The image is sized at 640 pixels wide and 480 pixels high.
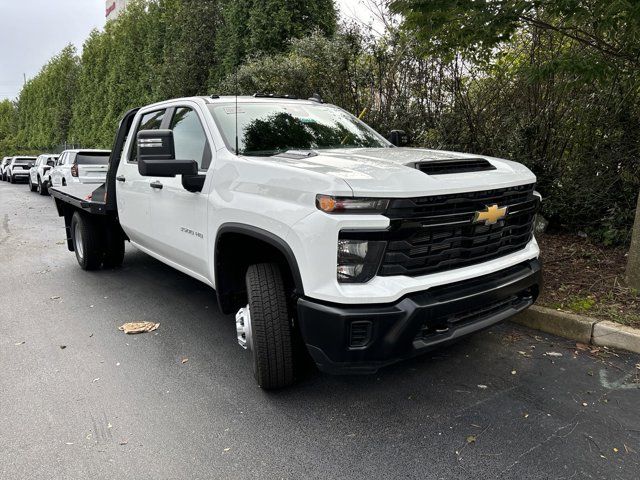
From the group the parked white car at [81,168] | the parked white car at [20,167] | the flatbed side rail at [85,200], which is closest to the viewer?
the flatbed side rail at [85,200]

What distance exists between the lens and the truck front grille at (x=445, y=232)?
98.4 inches

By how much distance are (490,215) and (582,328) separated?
1.69m

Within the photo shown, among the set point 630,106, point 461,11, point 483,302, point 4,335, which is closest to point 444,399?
point 483,302

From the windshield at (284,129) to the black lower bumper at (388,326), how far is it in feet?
4.86

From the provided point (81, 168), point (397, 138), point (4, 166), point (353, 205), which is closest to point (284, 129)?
point (397, 138)

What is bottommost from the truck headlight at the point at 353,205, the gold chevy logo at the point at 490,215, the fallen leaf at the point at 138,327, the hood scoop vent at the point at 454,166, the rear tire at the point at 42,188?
the fallen leaf at the point at 138,327

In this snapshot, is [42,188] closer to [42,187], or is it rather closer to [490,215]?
[42,187]

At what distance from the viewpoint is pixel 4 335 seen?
4.20 meters

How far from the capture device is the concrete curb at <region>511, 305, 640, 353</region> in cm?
362

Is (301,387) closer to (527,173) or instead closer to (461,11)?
(527,173)

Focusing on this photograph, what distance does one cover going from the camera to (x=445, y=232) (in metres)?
2.70

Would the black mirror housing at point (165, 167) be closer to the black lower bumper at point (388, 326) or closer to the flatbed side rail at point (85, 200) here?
the black lower bumper at point (388, 326)

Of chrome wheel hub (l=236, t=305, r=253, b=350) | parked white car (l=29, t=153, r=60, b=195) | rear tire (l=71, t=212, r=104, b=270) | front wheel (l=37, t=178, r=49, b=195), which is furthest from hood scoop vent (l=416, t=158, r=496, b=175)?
front wheel (l=37, t=178, r=49, b=195)

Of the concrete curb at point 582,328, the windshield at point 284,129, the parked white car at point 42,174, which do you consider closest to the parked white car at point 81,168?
the parked white car at point 42,174
